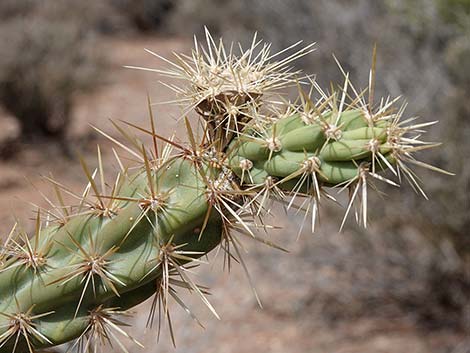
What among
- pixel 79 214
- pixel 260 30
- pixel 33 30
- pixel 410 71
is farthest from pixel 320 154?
pixel 33 30

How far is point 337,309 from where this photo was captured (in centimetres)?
521

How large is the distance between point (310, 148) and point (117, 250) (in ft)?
1.50

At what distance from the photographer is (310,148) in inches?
58.9

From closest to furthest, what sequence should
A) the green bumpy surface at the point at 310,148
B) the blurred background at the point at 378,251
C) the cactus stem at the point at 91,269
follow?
the green bumpy surface at the point at 310,148, the cactus stem at the point at 91,269, the blurred background at the point at 378,251

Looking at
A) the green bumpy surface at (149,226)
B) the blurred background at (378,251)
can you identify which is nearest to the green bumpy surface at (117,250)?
the green bumpy surface at (149,226)

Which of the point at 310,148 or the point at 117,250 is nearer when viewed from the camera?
the point at 310,148

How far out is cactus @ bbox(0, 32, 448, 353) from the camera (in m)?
1.50

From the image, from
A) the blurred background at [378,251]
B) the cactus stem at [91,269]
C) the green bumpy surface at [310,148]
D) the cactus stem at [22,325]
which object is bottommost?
the cactus stem at [22,325]

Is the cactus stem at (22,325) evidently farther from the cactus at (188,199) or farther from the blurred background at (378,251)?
the blurred background at (378,251)

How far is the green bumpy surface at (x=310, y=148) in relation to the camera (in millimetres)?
1439

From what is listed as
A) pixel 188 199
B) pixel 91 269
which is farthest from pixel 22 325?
pixel 188 199

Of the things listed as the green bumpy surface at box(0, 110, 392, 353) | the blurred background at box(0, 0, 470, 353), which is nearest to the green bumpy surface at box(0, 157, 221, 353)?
the green bumpy surface at box(0, 110, 392, 353)

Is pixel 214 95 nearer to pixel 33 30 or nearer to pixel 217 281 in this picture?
pixel 217 281

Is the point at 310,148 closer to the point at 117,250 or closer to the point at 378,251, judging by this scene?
the point at 117,250
